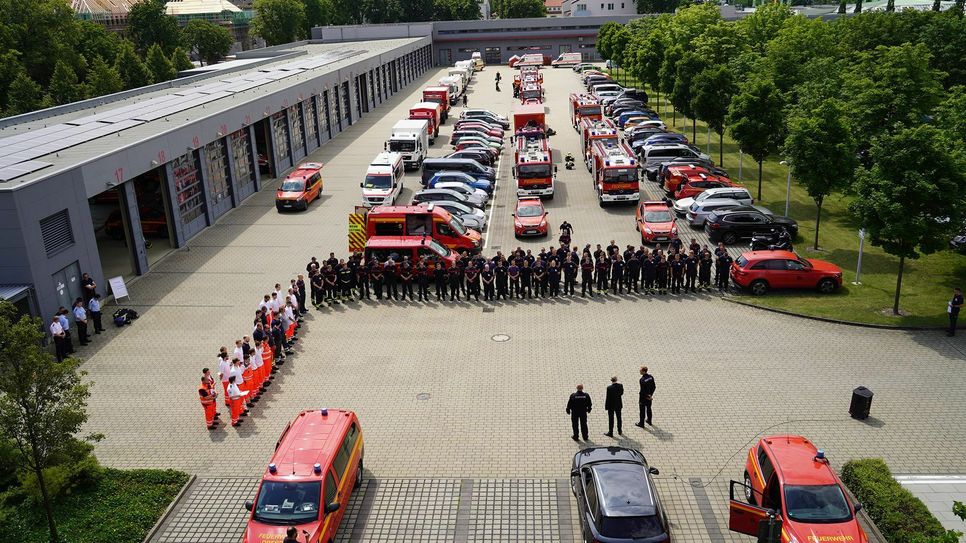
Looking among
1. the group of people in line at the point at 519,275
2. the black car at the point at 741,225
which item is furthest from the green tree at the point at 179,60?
the black car at the point at 741,225

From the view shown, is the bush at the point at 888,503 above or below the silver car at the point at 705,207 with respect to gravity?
below

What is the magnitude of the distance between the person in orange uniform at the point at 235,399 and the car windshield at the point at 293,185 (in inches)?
743

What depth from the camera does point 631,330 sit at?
21.3 meters

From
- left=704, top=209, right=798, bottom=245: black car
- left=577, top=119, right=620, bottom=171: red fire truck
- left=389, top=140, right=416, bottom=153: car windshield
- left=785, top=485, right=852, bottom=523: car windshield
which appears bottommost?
left=704, top=209, right=798, bottom=245: black car

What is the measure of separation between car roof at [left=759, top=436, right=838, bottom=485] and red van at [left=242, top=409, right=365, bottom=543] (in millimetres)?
7168

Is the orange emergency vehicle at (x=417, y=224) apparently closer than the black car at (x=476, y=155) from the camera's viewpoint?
Yes

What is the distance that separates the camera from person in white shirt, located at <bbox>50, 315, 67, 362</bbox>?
19.6m

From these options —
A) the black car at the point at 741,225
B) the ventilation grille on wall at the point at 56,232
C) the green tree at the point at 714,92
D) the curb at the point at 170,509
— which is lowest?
the curb at the point at 170,509

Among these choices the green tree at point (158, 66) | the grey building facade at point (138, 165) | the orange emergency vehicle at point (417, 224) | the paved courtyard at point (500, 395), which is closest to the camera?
the paved courtyard at point (500, 395)

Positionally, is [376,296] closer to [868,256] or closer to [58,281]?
[58,281]

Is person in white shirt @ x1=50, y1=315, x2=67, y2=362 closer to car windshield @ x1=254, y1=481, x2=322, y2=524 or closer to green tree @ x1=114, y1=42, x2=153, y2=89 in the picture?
car windshield @ x1=254, y1=481, x2=322, y2=524

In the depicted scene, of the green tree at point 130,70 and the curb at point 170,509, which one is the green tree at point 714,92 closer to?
the curb at point 170,509

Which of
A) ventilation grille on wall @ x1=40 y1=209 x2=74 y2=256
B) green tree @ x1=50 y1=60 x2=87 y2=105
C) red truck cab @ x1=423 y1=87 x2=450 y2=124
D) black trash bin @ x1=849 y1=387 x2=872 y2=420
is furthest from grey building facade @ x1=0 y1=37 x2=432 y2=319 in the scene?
black trash bin @ x1=849 y1=387 x2=872 y2=420

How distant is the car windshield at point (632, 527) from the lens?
11.2 meters
